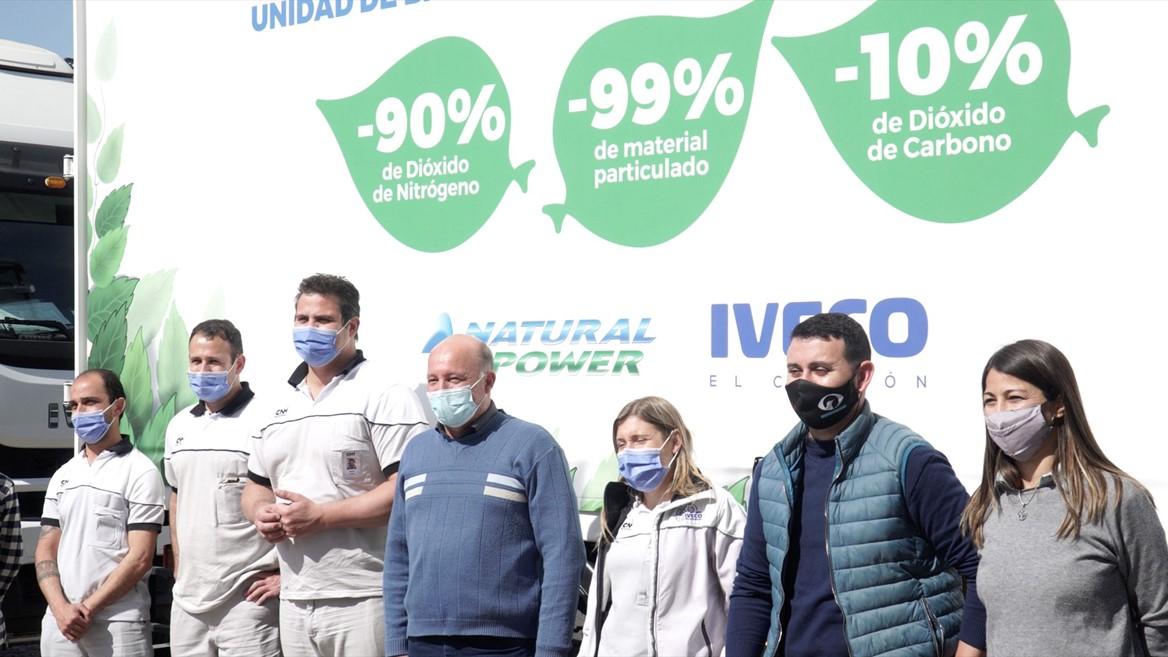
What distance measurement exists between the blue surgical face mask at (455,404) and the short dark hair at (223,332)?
132 cm

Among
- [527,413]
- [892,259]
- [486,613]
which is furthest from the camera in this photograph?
[527,413]

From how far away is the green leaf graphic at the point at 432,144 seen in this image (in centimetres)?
490

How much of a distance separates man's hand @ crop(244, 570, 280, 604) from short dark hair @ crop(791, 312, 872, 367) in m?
2.54

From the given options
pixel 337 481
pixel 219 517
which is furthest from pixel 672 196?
pixel 219 517

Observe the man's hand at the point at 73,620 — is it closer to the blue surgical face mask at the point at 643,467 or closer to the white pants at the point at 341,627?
the white pants at the point at 341,627

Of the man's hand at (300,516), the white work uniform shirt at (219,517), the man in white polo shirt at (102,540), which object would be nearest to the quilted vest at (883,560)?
the man's hand at (300,516)

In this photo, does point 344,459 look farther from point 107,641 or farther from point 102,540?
point 107,641

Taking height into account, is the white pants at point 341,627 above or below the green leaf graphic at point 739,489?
below

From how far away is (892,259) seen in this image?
3.97 metres

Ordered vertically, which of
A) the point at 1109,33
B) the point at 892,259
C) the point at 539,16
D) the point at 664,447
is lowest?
the point at 664,447

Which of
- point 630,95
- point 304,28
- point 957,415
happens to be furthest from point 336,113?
point 957,415

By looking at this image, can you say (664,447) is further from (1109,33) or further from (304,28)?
(304,28)

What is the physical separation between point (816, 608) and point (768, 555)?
0.22 meters

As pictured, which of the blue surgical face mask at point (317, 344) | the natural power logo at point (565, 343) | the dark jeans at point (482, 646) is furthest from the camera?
the blue surgical face mask at point (317, 344)
